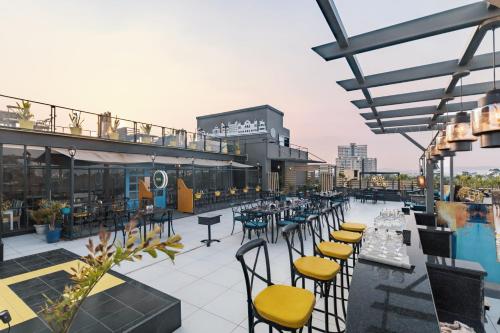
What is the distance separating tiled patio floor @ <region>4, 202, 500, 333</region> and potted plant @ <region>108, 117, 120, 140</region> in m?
4.42

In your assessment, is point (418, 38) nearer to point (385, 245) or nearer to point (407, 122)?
point (385, 245)

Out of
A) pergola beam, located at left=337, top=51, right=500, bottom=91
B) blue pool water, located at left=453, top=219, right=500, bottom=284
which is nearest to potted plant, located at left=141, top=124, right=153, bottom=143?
pergola beam, located at left=337, top=51, right=500, bottom=91

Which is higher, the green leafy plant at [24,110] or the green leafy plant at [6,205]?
the green leafy plant at [24,110]

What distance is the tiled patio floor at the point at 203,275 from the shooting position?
10.4 feet

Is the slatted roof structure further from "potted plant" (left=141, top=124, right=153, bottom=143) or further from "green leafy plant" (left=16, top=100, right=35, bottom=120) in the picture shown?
"potted plant" (left=141, top=124, right=153, bottom=143)

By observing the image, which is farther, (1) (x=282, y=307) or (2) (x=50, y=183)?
(2) (x=50, y=183)

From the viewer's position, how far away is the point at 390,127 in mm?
6133

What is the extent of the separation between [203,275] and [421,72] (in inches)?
193

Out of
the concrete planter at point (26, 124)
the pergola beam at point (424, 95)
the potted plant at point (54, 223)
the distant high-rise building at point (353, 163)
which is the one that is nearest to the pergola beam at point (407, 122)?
the pergola beam at point (424, 95)

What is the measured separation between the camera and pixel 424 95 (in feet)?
12.6

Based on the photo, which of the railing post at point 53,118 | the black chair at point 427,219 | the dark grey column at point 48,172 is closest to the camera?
the black chair at point 427,219

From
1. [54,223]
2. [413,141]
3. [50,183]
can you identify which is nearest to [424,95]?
[413,141]

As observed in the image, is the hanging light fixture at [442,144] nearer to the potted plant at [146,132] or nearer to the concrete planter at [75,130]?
the concrete planter at [75,130]

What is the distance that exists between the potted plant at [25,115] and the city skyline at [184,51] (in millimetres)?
2250
